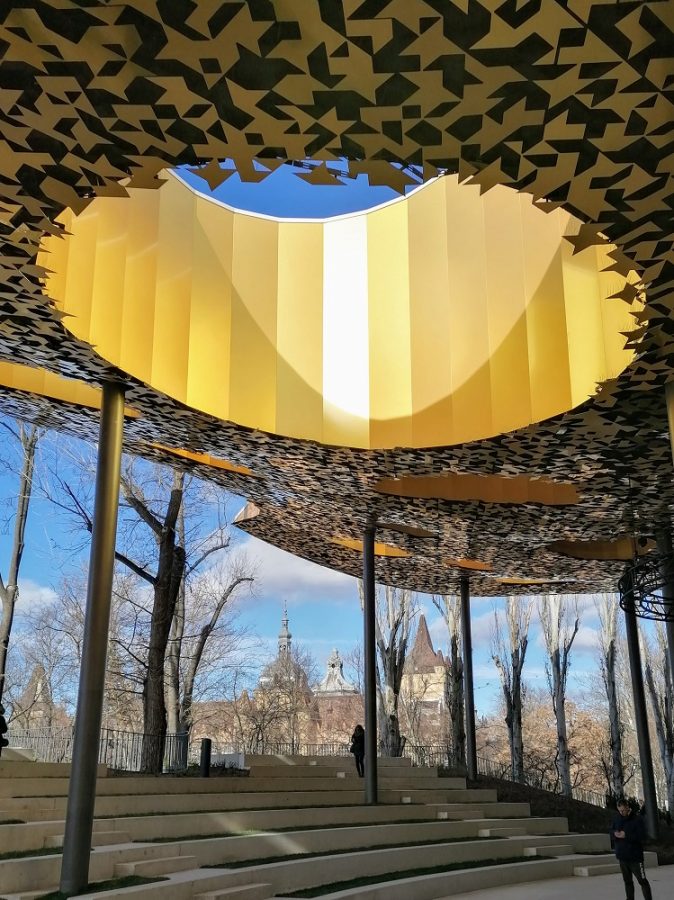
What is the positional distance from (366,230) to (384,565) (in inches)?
501

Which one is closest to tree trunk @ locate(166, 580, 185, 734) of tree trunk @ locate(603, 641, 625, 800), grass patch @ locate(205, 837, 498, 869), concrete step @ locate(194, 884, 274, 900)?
grass patch @ locate(205, 837, 498, 869)

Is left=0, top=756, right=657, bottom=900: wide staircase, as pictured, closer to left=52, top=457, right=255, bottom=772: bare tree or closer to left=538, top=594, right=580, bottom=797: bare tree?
left=52, top=457, right=255, bottom=772: bare tree

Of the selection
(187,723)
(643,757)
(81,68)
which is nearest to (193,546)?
(187,723)

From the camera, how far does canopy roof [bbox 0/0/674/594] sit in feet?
15.5

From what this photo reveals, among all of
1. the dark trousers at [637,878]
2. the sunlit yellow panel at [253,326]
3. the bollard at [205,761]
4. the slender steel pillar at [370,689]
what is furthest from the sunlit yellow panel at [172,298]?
the bollard at [205,761]

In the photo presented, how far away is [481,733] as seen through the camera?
220 feet

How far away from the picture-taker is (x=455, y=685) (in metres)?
28.1

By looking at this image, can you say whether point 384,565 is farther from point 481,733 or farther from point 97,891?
point 481,733

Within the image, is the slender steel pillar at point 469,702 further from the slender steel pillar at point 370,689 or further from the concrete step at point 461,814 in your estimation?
the slender steel pillar at point 370,689

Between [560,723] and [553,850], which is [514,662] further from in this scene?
[553,850]

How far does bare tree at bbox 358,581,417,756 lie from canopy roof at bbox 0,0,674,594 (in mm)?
9795

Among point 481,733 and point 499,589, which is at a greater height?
point 499,589

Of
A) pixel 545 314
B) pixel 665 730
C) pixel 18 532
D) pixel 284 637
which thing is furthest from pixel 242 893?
pixel 284 637

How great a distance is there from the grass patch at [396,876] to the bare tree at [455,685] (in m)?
11.7
